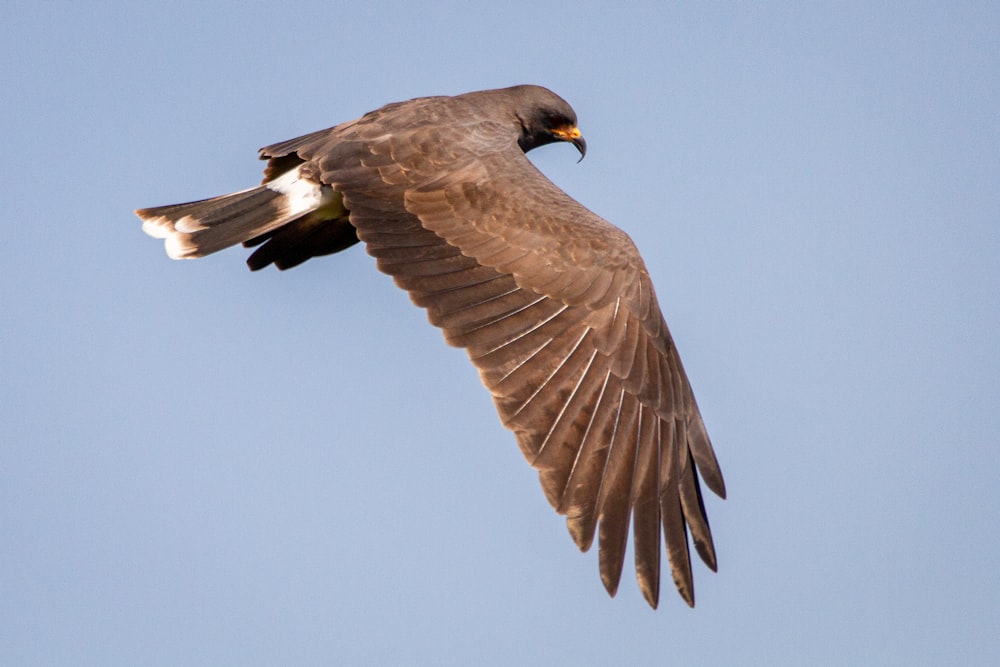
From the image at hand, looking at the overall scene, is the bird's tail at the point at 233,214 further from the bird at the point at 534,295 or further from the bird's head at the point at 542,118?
the bird's head at the point at 542,118

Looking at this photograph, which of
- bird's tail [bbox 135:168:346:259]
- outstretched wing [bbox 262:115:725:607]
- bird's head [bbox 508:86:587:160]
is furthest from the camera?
bird's head [bbox 508:86:587:160]

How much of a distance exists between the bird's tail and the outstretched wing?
0.31 metres

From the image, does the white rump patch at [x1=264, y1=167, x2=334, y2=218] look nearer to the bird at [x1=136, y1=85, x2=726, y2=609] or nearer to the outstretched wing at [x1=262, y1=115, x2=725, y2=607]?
the bird at [x1=136, y1=85, x2=726, y2=609]

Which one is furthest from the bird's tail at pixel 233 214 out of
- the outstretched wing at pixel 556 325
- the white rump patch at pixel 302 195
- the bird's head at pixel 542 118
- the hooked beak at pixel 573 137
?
the hooked beak at pixel 573 137

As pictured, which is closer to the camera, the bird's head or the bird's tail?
the bird's tail

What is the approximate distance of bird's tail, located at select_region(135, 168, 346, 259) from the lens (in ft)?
23.6

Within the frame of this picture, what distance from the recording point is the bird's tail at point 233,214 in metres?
7.20

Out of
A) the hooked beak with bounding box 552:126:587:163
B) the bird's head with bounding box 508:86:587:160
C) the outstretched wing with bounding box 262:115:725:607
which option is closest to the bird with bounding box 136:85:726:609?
the outstretched wing with bounding box 262:115:725:607

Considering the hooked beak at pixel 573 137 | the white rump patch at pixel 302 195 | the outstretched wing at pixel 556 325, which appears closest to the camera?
the outstretched wing at pixel 556 325

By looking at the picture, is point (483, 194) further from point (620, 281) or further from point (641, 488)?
point (641, 488)

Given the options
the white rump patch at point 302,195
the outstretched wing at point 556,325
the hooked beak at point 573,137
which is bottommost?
the outstretched wing at point 556,325

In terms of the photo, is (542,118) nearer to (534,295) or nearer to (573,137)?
(573,137)

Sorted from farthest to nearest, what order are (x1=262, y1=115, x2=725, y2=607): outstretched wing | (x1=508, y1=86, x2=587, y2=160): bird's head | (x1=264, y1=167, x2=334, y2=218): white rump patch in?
(x1=508, y1=86, x2=587, y2=160): bird's head < (x1=264, y1=167, x2=334, y2=218): white rump patch < (x1=262, y1=115, x2=725, y2=607): outstretched wing

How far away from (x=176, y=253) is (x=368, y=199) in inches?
45.5
